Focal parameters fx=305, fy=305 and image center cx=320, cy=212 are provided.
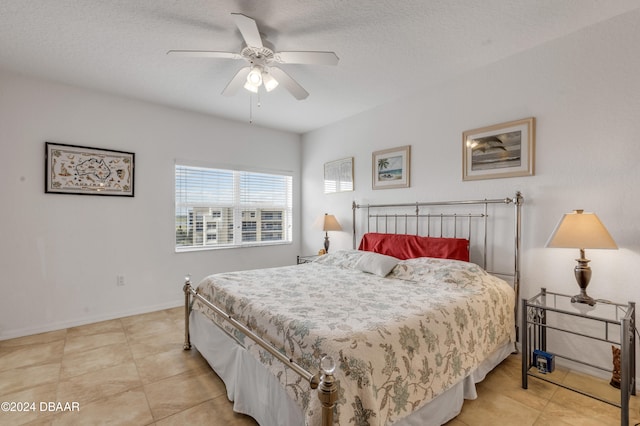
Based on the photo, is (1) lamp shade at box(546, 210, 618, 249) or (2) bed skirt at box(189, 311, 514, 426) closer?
(2) bed skirt at box(189, 311, 514, 426)

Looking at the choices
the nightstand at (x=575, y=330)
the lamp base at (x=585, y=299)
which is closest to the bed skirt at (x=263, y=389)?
the nightstand at (x=575, y=330)

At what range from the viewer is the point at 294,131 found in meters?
5.11

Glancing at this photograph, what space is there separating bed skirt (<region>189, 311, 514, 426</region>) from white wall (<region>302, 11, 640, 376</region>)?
0.97 meters

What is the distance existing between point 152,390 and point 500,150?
3.44 metres

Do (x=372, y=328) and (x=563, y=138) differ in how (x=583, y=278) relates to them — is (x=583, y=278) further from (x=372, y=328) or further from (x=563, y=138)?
(x=372, y=328)

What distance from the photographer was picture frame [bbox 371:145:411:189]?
3.60 metres

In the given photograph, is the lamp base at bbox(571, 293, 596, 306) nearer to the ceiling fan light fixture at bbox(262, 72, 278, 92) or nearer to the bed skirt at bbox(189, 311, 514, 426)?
A: the bed skirt at bbox(189, 311, 514, 426)

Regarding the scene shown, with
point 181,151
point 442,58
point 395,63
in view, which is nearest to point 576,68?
point 442,58

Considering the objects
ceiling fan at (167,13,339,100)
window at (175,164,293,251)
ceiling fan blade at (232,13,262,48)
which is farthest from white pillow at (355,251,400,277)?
window at (175,164,293,251)

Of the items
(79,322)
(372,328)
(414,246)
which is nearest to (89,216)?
(79,322)

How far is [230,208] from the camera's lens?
459 cm

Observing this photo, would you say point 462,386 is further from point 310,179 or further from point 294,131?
point 294,131

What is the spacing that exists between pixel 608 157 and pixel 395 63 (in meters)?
1.82

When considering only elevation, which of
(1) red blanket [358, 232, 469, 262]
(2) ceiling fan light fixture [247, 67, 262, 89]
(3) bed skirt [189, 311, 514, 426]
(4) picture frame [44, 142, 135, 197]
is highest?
(2) ceiling fan light fixture [247, 67, 262, 89]
